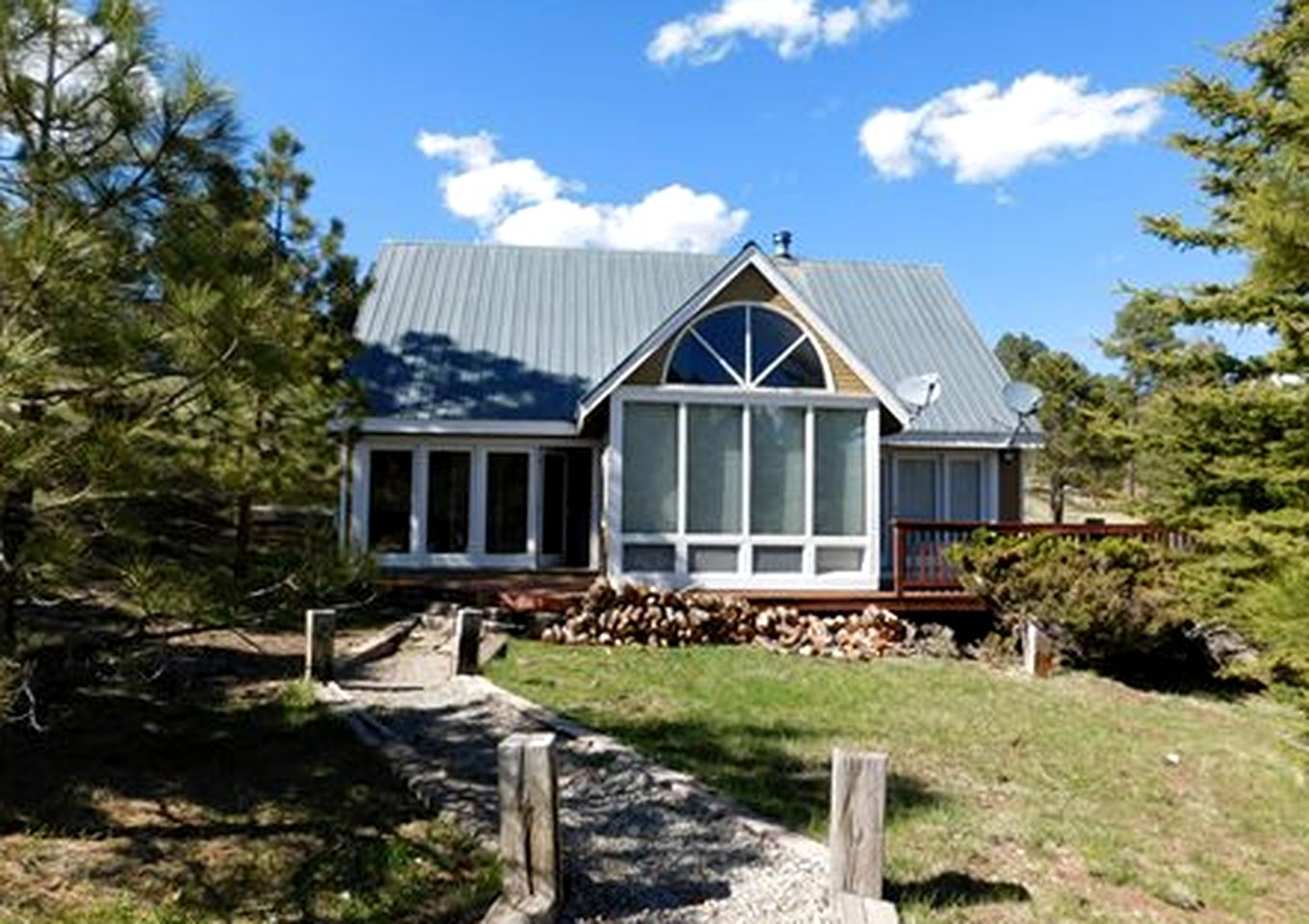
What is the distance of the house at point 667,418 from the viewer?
560 inches

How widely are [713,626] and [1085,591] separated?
5.05 m

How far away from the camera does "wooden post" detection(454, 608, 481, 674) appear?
10422mm

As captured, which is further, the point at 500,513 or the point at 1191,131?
the point at 500,513

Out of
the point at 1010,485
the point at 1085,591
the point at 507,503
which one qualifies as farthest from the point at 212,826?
the point at 1010,485

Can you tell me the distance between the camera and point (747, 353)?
14.4 meters

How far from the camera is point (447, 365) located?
17.9 metres

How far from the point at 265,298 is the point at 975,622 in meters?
12.9

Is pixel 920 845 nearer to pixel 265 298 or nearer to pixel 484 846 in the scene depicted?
pixel 484 846

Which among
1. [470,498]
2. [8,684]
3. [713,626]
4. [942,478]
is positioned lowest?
[713,626]

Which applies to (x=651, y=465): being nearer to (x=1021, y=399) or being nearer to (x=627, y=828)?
(x=1021, y=399)

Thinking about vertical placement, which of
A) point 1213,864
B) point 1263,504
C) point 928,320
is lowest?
point 1213,864

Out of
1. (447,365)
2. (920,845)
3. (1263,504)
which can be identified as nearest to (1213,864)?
(920,845)

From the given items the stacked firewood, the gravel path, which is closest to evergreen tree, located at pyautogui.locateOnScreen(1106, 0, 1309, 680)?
the stacked firewood

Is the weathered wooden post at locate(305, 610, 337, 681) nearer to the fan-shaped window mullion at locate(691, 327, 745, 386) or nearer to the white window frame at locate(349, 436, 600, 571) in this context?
the white window frame at locate(349, 436, 600, 571)
